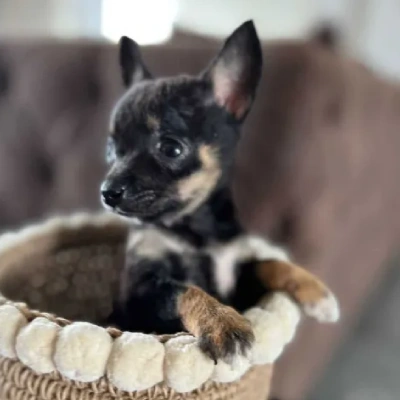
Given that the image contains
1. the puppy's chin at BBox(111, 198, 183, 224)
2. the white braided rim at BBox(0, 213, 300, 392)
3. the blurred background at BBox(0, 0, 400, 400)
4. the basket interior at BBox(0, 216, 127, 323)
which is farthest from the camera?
the blurred background at BBox(0, 0, 400, 400)

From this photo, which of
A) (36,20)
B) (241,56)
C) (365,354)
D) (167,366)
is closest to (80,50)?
(36,20)

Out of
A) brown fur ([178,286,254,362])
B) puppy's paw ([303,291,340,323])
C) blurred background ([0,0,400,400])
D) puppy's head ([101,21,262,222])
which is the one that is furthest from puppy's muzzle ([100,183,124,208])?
blurred background ([0,0,400,400])

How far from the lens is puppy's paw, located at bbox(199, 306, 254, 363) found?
52 cm

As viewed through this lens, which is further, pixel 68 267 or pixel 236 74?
pixel 68 267

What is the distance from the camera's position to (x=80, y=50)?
1219mm

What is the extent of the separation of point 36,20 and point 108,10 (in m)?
0.30

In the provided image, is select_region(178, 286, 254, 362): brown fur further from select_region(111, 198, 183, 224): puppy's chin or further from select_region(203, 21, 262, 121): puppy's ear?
select_region(203, 21, 262, 121): puppy's ear

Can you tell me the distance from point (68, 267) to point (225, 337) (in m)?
0.37

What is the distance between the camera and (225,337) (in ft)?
1.74

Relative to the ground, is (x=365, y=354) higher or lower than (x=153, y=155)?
lower

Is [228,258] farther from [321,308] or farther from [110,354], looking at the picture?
[110,354]

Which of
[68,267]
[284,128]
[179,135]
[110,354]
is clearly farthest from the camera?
[284,128]

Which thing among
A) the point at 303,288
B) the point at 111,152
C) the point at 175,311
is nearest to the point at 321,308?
the point at 303,288

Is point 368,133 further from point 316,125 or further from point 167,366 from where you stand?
point 167,366
